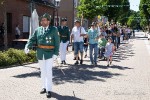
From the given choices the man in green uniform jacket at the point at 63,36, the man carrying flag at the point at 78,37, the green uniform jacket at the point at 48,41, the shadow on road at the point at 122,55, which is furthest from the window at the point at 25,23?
the green uniform jacket at the point at 48,41

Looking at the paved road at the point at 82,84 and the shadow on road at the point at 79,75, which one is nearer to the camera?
the paved road at the point at 82,84

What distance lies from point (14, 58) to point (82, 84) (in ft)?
20.3

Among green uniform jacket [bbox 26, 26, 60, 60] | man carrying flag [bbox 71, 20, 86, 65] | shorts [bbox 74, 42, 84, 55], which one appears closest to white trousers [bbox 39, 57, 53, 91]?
green uniform jacket [bbox 26, 26, 60, 60]

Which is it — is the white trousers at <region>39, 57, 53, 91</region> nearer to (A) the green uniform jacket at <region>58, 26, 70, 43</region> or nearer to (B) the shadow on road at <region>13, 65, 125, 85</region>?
(B) the shadow on road at <region>13, 65, 125, 85</region>

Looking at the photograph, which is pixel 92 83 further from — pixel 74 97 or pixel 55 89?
pixel 74 97

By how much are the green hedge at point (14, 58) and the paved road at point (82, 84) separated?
125 centimetres

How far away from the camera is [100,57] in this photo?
760 inches

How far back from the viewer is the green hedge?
1550cm

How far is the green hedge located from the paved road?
4.09 ft

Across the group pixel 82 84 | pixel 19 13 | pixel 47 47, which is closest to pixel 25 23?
pixel 19 13

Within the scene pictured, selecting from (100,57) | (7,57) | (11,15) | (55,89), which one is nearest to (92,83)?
(55,89)

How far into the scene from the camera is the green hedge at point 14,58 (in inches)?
610

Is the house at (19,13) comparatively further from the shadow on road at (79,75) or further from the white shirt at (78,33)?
the shadow on road at (79,75)

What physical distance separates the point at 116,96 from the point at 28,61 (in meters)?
8.57
